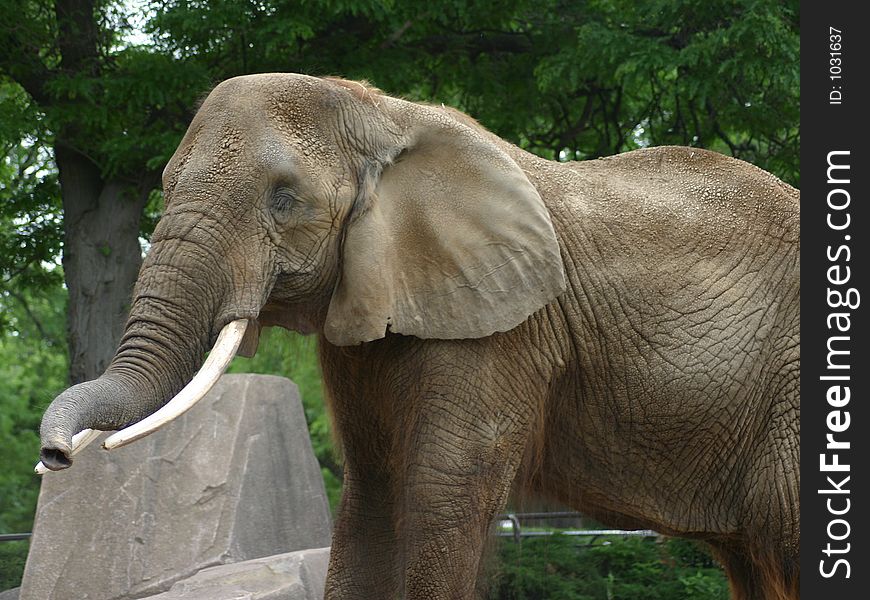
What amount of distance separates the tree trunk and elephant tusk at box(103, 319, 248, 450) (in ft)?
18.4

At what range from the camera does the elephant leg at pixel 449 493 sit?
16.0ft

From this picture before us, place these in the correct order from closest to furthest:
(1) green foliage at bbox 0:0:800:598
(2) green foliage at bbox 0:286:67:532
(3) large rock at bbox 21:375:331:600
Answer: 1. (3) large rock at bbox 21:375:331:600
2. (1) green foliage at bbox 0:0:800:598
3. (2) green foliage at bbox 0:286:67:532

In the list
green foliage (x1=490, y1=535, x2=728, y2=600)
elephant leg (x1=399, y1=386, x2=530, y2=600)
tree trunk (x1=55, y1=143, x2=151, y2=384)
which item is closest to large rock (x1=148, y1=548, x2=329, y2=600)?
green foliage (x1=490, y1=535, x2=728, y2=600)

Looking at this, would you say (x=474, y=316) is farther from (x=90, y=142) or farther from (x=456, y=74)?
(x=456, y=74)

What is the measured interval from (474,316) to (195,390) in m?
1.12

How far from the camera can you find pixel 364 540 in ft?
18.6

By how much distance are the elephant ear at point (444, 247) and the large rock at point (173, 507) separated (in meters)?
3.98

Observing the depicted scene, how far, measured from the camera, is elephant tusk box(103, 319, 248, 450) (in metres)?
4.27

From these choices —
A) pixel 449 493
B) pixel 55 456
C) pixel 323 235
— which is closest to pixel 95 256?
pixel 323 235

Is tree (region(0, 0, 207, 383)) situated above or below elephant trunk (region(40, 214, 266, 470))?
above

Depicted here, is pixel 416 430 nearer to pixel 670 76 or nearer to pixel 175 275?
pixel 175 275

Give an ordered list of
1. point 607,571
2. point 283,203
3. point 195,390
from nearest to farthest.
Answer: point 195,390, point 283,203, point 607,571

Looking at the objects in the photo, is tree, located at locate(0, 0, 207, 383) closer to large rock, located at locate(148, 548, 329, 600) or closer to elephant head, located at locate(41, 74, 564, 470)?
large rock, located at locate(148, 548, 329, 600)

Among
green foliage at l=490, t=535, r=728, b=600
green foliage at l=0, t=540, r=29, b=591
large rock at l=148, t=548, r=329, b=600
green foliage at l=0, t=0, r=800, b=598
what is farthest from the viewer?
green foliage at l=0, t=540, r=29, b=591
